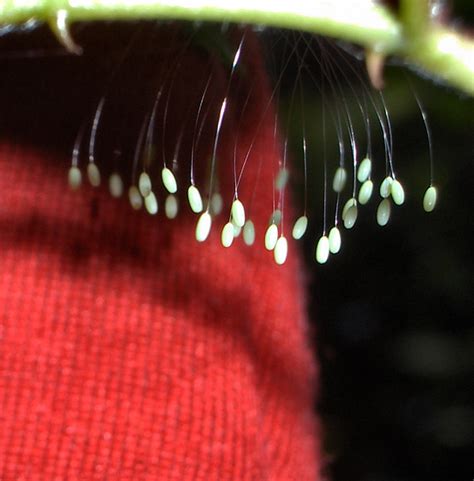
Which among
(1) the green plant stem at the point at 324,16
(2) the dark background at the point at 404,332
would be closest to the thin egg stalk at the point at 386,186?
(1) the green plant stem at the point at 324,16

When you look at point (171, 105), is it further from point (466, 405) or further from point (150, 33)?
point (466, 405)

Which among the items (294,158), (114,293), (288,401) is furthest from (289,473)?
(294,158)

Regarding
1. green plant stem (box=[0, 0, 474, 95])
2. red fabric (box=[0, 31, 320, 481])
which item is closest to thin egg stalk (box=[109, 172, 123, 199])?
red fabric (box=[0, 31, 320, 481])

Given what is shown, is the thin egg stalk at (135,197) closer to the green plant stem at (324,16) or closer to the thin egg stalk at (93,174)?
the thin egg stalk at (93,174)

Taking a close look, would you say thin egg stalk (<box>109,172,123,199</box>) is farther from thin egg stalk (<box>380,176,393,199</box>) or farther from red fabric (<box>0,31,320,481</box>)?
thin egg stalk (<box>380,176,393,199</box>)

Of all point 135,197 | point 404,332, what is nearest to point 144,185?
point 135,197
